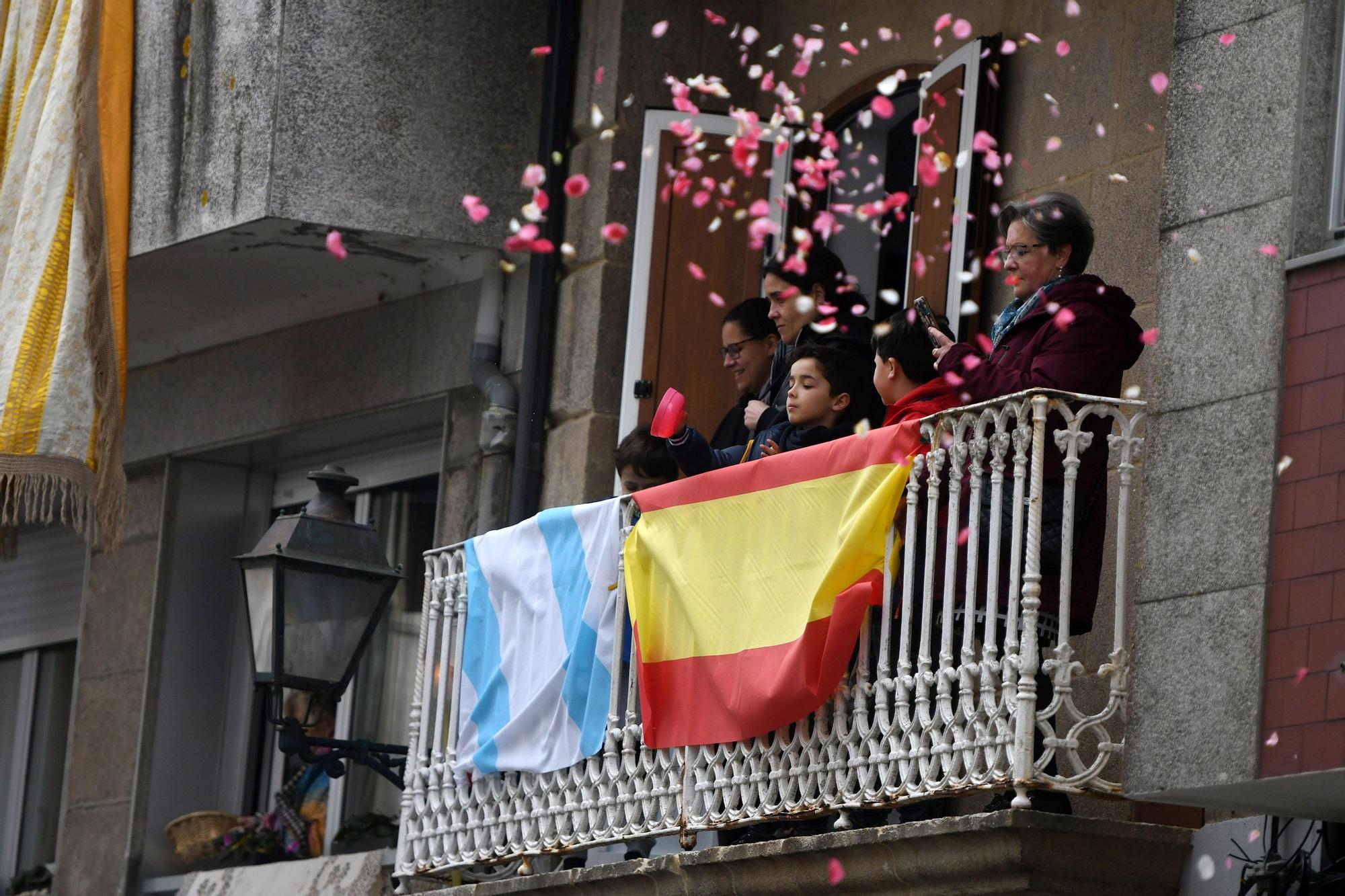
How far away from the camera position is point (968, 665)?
23.8ft

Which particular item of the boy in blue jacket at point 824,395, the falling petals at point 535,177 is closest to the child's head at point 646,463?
the boy in blue jacket at point 824,395

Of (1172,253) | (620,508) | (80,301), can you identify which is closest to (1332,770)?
(1172,253)

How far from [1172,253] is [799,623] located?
1559 millimetres

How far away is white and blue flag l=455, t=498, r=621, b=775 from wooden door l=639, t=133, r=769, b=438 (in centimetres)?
145

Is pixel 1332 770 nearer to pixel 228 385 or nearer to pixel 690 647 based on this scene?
pixel 690 647

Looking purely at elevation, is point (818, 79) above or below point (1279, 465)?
above

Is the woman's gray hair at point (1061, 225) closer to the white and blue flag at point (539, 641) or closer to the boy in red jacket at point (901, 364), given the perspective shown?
the boy in red jacket at point (901, 364)

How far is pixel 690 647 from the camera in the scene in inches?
326

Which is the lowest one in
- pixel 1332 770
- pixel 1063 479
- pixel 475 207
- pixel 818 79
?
pixel 1332 770

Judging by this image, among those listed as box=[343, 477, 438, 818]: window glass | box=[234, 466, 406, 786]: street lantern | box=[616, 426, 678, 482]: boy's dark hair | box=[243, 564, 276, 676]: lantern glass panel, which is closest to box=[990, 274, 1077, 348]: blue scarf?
box=[616, 426, 678, 482]: boy's dark hair

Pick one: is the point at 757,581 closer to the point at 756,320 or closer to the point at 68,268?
the point at 756,320

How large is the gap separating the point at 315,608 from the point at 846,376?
8.00ft

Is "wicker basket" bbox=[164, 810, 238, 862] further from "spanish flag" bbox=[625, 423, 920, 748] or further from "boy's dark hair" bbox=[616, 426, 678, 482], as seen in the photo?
"spanish flag" bbox=[625, 423, 920, 748]

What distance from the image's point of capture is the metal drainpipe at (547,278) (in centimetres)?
1098
